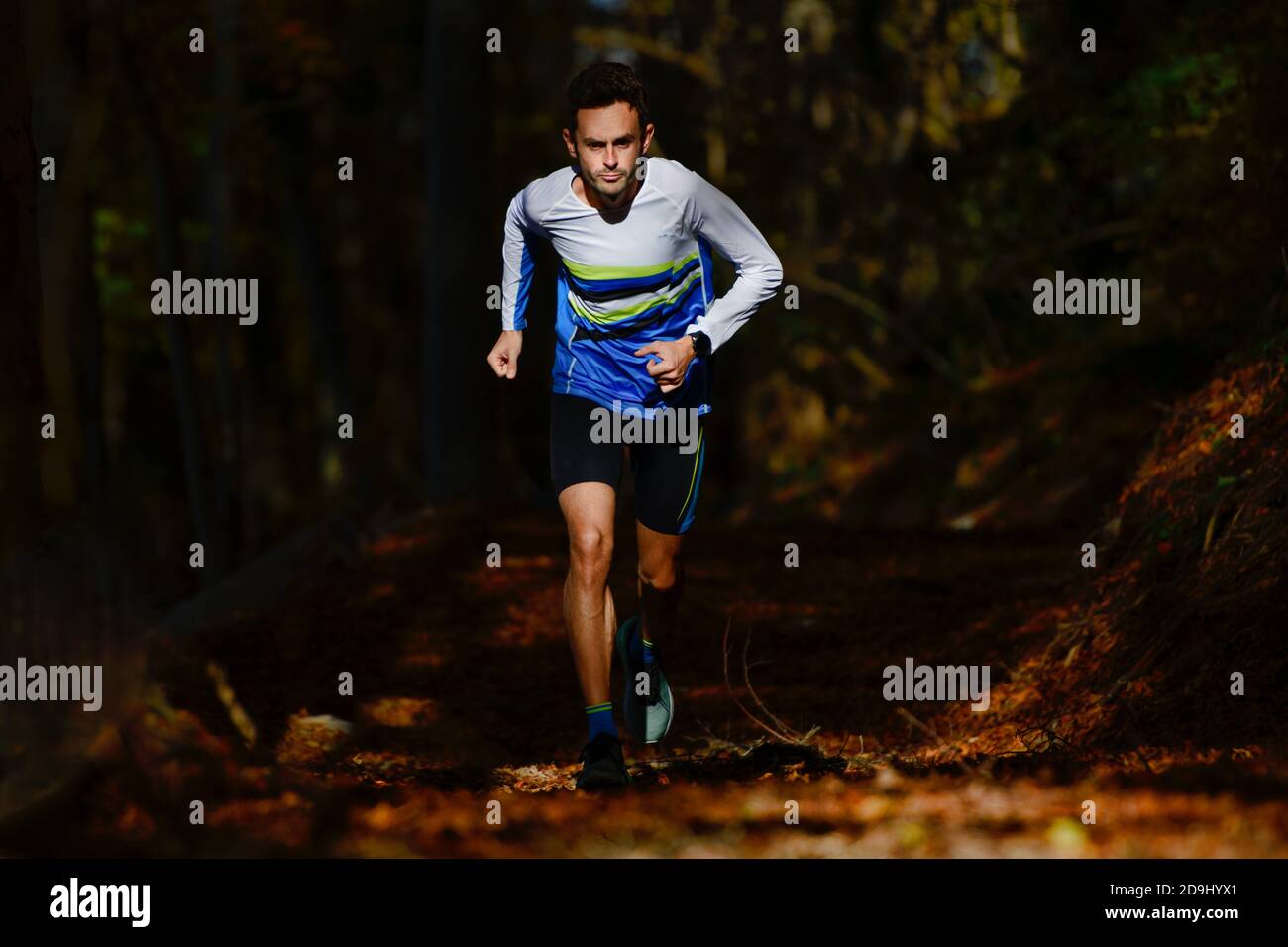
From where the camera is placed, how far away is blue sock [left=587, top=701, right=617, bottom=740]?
6.53 metres

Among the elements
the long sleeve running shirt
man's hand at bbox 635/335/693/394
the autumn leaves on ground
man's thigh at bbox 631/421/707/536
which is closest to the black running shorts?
man's thigh at bbox 631/421/707/536

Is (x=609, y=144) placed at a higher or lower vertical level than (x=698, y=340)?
higher

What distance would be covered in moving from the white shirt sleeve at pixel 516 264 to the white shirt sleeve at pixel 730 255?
29.6 inches

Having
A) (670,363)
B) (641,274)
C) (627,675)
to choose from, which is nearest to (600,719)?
(627,675)

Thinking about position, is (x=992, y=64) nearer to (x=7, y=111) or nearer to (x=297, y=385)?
(x=7, y=111)

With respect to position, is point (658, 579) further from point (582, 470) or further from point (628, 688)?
point (582, 470)

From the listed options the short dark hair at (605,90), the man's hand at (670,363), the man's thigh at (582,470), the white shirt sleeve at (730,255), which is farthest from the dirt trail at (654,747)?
the short dark hair at (605,90)

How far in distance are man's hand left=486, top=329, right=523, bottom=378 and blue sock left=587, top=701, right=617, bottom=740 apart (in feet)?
4.55

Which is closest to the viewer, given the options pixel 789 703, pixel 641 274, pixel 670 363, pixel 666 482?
pixel 670 363

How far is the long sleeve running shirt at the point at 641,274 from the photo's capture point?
6.77 meters

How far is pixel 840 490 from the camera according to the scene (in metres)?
22.2

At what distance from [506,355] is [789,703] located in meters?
2.88

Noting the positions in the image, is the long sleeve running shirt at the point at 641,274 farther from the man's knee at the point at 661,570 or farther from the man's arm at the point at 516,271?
the man's knee at the point at 661,570

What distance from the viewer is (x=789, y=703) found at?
8922 mm
